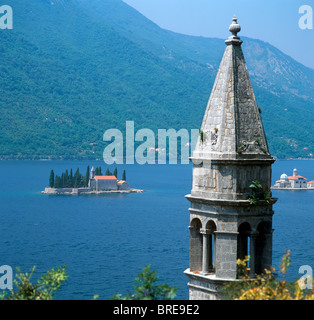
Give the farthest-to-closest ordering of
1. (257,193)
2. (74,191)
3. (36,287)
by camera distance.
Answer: (74,191) < (257,193) < (36,287)

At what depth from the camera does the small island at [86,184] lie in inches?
5842

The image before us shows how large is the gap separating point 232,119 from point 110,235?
268 feet

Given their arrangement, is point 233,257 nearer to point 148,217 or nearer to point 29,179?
point 148,217

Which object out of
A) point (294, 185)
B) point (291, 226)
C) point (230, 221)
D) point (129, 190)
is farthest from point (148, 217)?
point (230, 221)

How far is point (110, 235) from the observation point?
91.4 meters

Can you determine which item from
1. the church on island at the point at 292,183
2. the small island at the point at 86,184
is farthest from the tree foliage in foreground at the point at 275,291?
the church on island at the point at 292,183

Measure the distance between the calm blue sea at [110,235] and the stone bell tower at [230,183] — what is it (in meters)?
29.1

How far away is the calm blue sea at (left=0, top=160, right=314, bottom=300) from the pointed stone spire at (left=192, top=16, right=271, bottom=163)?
29595 millimetres

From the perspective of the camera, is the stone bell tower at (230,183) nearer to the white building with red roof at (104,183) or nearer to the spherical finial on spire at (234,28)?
the spherical finial on spire at (234,28)

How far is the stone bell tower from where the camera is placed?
10.7 m

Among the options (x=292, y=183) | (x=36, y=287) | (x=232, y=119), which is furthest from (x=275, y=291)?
(x=292, y=183)

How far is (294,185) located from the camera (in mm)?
161875

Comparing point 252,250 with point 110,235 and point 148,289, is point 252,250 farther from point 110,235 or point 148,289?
point 110,235
